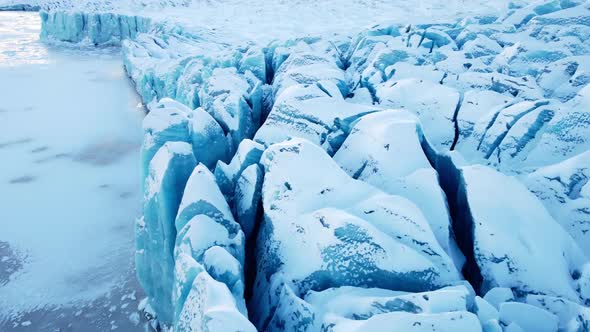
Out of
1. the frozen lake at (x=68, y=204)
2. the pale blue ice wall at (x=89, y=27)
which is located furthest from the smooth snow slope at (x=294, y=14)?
the frozen lake at (x=68, y=204)

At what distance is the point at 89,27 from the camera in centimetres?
1677

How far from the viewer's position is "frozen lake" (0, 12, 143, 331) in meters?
3.55

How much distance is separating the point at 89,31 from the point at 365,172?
1812 cm

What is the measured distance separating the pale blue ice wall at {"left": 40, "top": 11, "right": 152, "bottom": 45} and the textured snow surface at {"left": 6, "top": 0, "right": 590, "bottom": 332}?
14.1 metres

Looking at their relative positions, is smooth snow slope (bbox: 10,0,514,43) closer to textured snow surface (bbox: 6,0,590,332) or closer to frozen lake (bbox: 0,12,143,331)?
frozen lake (bbox: 0,12,143,331)

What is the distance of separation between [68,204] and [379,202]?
4661 mm

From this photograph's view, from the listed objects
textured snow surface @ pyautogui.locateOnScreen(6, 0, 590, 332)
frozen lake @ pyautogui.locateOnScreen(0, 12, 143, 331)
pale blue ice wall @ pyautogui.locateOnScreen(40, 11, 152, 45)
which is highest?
textured snow surface @ pyautogui.locateOnScreen(6, 0, 590, 332)

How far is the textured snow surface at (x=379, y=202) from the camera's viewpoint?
1.93m

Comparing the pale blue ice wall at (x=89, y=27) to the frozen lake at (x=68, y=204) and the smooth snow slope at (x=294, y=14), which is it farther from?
the frozen lake at (x=68, y=204)

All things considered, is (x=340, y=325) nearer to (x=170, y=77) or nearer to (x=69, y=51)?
(x=170, y=77)

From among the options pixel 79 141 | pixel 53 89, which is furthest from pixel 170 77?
pixel 53 89

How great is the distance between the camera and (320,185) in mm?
2502

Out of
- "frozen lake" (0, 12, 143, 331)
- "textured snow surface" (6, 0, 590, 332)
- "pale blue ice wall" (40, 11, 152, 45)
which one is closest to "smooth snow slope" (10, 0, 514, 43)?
"pale blue ice wall" (40, 11, 152, 45)

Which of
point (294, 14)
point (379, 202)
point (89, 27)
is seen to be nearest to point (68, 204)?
point (379, 202)
